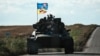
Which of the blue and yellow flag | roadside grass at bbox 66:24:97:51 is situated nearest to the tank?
the blue and yellow flag

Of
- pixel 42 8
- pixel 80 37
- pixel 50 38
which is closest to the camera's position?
pixel 50 38

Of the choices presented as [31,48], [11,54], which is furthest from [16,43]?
[11,54]

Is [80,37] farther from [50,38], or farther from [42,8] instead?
[50,38]

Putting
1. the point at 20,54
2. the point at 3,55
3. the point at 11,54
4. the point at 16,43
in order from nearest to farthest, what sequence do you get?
the point at 3,55 → the point at 11,54 → the point at 20,54 → the point at 16,43

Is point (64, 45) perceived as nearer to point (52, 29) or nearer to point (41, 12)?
point (52, 29)

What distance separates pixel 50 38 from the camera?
103 feet

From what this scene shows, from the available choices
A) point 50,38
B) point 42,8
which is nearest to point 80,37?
point 42,8

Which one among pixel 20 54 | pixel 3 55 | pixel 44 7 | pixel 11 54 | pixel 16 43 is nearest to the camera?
pixel 3 55

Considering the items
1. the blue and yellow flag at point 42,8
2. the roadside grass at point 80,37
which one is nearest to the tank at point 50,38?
the blue and yellow flag at point 42,8

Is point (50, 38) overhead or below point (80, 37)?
overhead

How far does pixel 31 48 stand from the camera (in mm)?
31547

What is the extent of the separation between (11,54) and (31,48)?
3.49m

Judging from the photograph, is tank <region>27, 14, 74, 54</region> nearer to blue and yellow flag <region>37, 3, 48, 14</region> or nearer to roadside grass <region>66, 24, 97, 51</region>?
blue and yellow flag <region>37, 3, 48, 14</region>

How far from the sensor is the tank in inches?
1235
